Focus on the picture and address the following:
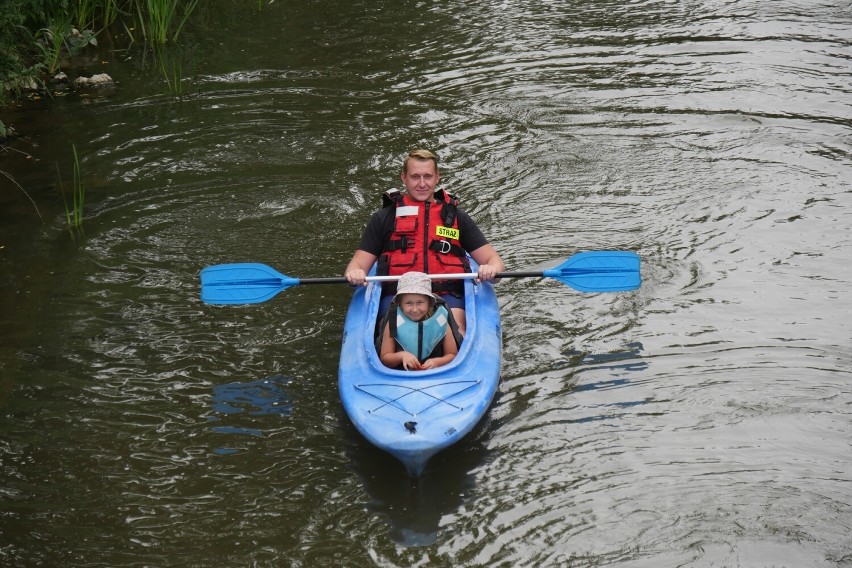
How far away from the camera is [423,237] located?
546 cm

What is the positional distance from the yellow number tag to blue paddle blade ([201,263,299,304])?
36.5 inches

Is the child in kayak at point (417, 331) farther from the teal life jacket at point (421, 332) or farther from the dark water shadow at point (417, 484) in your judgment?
the dark water shadow at point (417, 484)

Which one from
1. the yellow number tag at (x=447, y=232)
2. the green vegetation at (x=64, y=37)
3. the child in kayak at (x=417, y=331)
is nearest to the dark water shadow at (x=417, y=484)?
the child in kayak at (x=417, y=331)

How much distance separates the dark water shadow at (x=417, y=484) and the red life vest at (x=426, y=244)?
1017 millimetres

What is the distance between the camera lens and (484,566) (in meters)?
3.91

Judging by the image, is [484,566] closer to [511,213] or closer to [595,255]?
[595,255]

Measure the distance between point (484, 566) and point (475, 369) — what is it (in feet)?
3.59

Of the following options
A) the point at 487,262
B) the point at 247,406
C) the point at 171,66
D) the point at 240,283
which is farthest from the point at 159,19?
the point at 247,406

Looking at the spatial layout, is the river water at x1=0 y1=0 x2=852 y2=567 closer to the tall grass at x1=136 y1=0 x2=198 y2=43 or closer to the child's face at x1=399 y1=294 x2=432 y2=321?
the tall grass at x1=136 y1=0 x2=198 y2=43

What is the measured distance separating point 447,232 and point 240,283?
1.24 metres

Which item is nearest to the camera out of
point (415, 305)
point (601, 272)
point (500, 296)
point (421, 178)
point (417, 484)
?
point (417, 484)

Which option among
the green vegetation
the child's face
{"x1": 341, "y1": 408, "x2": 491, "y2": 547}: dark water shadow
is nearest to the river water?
{"x1": 341, "y1": 408, "x2": 491, "y2": 547}: dark water shadow

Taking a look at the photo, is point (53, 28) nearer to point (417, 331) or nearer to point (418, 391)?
point (417, 331)

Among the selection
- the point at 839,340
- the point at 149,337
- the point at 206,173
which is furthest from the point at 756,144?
the point at 149,337
